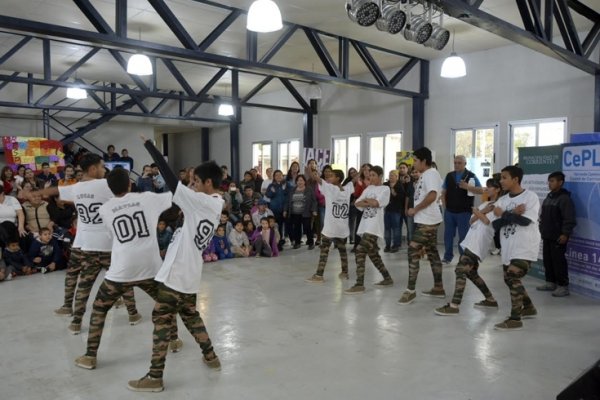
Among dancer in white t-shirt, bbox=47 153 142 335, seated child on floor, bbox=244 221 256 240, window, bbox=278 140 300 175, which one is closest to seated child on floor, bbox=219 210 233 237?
seated child on floor, bbox=244 221 256 240

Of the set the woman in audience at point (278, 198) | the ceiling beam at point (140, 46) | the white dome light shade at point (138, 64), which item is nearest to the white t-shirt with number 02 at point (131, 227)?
the ceiling beam at point (140, 46)

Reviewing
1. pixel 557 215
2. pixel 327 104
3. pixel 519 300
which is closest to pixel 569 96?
pixel 557 215

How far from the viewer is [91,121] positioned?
14.3 m

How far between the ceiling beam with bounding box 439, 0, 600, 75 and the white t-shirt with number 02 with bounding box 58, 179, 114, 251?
10.7ft

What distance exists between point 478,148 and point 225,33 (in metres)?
4.97

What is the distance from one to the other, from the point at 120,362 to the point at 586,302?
4644 mm

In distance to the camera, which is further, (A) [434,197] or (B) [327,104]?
(B) [327,104]

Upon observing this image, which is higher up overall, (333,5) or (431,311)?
(333,5)

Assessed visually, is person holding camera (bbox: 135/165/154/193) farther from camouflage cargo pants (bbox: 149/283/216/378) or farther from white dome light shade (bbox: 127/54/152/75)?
camouflage cargo pants (bbox: 149/283/216/378)

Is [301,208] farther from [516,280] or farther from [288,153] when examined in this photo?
[288,153]

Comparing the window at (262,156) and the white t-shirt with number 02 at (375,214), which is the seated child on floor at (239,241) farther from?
the window at (262,156)

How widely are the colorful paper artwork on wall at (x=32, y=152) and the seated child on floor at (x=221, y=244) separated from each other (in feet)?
23.0

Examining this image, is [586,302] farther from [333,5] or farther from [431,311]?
[333,5]

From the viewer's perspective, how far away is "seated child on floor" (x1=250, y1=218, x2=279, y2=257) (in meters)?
7.92
